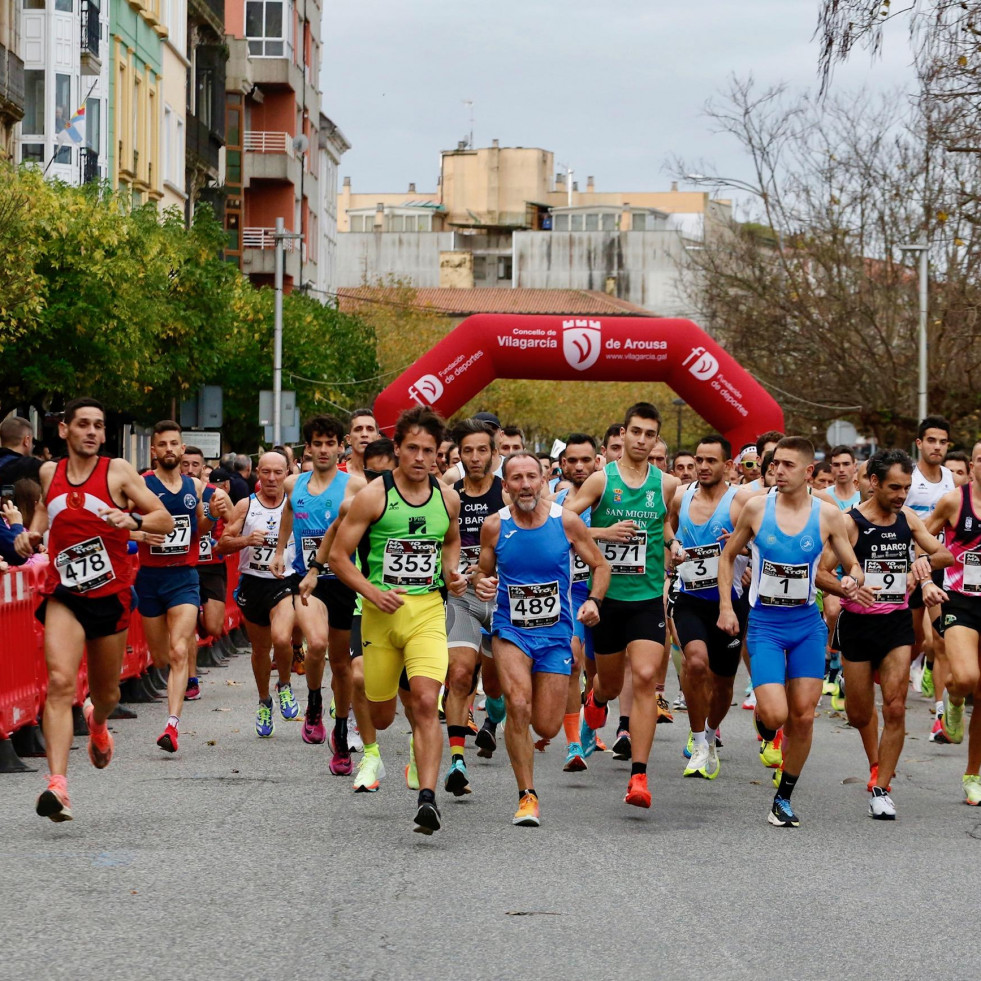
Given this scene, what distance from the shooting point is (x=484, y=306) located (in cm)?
11388

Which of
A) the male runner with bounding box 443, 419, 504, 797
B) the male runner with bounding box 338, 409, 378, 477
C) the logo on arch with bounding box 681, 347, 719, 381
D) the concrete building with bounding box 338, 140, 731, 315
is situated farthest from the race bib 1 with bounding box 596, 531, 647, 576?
the concrete building with bounding box 338, 140, 731, 315

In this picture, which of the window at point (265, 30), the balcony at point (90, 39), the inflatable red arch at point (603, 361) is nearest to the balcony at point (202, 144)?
the window at point (265, 30)

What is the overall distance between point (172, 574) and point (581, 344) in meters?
15.4

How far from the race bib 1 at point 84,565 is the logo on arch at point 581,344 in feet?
61.6

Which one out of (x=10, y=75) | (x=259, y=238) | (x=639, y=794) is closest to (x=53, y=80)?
(x=10, y=75)

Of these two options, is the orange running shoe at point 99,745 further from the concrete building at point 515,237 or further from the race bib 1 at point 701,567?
the concrete building at point 515,237

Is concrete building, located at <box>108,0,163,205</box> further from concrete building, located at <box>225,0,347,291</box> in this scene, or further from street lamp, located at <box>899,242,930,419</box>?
street lamp, located at <box>899,242,930,419</box>

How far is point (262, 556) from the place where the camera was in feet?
45.0

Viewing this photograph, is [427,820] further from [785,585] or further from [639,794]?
[785,585]

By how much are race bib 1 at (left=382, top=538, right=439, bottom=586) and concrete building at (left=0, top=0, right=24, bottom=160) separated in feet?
96.0

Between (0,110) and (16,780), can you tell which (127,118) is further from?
(16,780)

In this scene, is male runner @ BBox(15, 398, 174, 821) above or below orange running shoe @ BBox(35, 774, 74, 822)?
above

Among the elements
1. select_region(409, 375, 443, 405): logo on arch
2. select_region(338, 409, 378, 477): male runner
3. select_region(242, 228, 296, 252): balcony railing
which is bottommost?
select_region(338, 409, 378, 477): male runner

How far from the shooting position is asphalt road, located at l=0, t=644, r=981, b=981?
6574 millimetres
